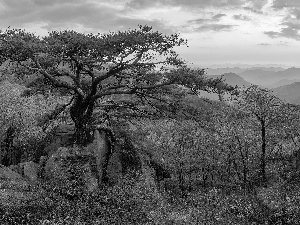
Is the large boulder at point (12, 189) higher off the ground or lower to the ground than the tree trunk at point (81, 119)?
lower

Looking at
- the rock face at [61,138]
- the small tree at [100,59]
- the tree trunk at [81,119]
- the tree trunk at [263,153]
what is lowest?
the tree trunk at [263,153]

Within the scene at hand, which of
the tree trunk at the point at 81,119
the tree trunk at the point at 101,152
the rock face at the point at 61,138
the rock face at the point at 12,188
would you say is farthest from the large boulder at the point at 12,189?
the tree trunk at the point at 101,152

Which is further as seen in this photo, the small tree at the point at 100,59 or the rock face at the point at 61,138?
the rock face at the point at 61,138

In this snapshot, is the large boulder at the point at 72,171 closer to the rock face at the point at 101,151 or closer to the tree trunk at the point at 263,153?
the rock face at the point at 101,151

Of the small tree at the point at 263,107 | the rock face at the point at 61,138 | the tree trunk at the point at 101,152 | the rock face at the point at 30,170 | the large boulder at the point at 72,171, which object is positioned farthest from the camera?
the small tree at the point at 263,107

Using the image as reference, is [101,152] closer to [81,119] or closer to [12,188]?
[81,119]

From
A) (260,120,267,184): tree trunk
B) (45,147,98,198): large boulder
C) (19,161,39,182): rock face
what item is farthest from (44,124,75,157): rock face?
(260,120,267,184): tree trunk

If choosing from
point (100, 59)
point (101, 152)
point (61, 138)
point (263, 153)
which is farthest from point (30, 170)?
point (263, 153)

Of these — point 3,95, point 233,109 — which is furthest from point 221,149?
point 3,95

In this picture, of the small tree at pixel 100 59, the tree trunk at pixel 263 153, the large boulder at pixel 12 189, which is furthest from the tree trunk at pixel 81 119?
the tree trunk at pixel 263 153

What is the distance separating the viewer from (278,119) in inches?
1570

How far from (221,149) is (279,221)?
17.8 metres

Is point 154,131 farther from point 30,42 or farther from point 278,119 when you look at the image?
point 30,42

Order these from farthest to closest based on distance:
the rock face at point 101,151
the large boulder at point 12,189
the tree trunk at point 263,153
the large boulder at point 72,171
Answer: the tree trunk at point 263,153 → the rock face at point 101,151 → the large boulder at point 72,171 → the large boulder at point 12,189
